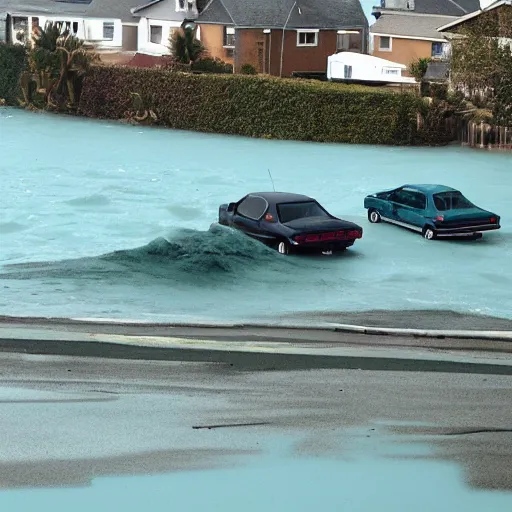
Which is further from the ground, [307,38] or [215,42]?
[307,38]

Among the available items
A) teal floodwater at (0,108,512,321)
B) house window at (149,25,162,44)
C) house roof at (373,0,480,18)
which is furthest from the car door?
house window at (149,25,162,44)

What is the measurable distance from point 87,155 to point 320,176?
1228 cm

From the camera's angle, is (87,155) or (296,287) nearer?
(296,287)

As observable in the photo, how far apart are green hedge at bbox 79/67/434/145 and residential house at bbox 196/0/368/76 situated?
23.8 feet

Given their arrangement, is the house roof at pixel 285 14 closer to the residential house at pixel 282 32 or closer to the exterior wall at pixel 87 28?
the residential house at pixel 282 32

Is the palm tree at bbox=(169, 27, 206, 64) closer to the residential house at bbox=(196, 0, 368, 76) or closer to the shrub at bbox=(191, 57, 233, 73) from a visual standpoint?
the shrub at bbox=(191, 57, 233, 73)

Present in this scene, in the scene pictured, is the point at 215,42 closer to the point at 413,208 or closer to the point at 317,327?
the point at 413,208

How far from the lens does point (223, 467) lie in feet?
41.2

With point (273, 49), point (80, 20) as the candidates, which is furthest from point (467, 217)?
point (80, 20)

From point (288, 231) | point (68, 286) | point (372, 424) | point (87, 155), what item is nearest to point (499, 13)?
point (87, 155)

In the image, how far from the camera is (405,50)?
230ft

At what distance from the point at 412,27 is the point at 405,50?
155 centimetres

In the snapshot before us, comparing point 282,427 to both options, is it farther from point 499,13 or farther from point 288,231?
point 499,13

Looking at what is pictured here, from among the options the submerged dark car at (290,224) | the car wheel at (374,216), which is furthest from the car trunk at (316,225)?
the car wheel at (374,216)
